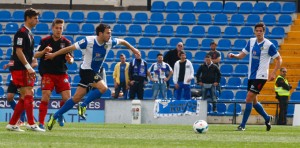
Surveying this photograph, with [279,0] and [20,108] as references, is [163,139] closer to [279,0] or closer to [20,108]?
[20,108]

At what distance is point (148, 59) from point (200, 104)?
→ 528 centimetres

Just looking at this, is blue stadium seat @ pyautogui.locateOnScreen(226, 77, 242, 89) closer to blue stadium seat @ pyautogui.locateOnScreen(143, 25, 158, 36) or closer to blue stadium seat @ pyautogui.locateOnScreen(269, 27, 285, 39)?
blue stadium seat @ pyautogui.locateOnScreen(269, 27, 285, 39)

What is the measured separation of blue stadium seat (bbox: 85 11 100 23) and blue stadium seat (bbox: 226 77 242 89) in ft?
20.1

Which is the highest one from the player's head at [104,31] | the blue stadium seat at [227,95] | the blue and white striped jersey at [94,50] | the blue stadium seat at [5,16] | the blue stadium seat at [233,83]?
the blue stadium seat at [5,16]

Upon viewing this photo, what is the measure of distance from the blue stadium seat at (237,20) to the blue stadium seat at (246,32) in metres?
0.41

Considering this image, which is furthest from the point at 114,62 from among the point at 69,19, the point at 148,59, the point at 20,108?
the point at 20,108

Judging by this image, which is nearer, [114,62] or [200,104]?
[200,104]

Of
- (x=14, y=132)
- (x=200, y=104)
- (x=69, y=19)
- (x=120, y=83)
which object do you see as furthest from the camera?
(x=69, y=19)

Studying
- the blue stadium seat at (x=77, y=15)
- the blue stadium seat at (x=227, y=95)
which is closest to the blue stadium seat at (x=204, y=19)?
the blue stadium seat at (x=227, y=95)

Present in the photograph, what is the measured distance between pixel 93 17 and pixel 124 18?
47.3 inches

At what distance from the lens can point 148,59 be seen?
29812 millimetres

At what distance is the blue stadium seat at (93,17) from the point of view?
32.0 metres

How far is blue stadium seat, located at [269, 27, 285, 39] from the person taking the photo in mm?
30312

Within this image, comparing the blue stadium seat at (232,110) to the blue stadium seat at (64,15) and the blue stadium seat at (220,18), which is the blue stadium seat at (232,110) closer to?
the blue stadium seat at (220,18)
